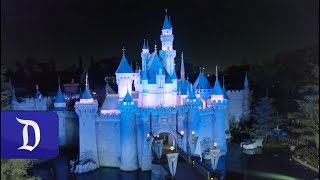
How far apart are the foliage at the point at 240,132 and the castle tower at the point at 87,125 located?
28.3ft

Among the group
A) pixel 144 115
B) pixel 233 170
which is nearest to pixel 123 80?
pixel 144 115

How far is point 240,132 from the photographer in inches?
869

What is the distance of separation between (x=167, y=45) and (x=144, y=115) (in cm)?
447

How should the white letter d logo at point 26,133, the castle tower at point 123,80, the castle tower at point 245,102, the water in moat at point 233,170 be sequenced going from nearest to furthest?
the white letter d logo at point 26,133 < the water in moat at point 233,170 < the castle tower at point 123,80 < the castle tower at point 245,102

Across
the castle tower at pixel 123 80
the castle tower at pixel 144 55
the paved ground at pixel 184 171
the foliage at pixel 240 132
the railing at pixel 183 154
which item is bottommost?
the paved ground at pixel 184 171

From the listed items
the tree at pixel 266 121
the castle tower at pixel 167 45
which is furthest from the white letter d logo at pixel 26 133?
the tree at pixel 266 121

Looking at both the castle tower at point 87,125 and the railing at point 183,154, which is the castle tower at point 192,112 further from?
the castle tower at point 87,125

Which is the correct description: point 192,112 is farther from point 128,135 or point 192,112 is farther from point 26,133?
point 26,133

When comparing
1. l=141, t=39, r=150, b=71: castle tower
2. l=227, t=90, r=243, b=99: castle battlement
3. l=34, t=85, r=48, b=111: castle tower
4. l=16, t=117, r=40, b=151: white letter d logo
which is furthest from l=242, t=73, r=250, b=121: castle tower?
l=16, t=117, r=40, b=151: white letter d logo

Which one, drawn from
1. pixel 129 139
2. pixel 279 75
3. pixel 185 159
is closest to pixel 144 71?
pixel 129 139

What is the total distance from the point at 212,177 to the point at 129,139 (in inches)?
157

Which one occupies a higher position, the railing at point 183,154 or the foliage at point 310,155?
the foliage at point 310,155

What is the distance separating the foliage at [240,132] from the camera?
69.4 ft

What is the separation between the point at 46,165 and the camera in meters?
17.2
